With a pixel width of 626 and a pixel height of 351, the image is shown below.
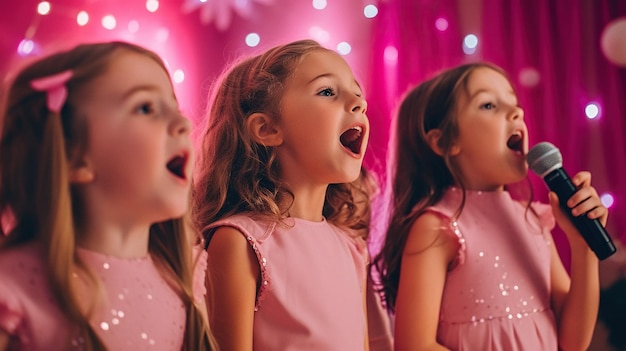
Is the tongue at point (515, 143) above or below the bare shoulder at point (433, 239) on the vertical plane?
above

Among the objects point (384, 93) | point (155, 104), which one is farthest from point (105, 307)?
point (384, 93)

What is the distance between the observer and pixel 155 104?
31.2 inches

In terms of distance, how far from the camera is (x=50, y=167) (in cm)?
71

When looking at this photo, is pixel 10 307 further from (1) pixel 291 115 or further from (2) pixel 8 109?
(1) pixel 291 115

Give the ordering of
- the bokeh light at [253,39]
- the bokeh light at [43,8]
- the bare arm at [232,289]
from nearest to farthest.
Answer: the bare arm at [232,289], the bokeh light at [43,8], the bokeh light at [253,39]

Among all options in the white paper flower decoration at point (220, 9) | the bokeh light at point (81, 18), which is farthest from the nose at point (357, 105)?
the white paper flower decoration at point (220, 9)

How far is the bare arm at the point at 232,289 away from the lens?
1.03 m

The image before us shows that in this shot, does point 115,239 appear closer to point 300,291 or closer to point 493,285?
point 300,291

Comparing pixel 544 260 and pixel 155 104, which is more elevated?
pixel 155 104

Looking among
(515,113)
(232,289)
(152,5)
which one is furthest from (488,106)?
(152,5)

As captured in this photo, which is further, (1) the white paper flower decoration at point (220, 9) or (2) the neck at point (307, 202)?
(1) the white paper flower decoration at point (220, 9)

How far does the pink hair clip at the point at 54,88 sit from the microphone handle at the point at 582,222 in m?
0.84

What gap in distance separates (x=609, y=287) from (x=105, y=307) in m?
1.59

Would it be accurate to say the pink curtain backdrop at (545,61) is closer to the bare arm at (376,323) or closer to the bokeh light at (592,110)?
the bokeh light at (592,110)
